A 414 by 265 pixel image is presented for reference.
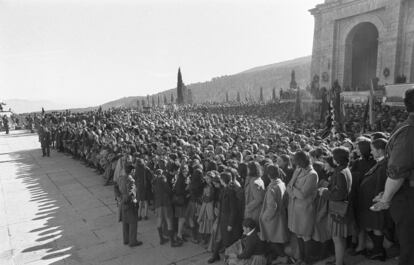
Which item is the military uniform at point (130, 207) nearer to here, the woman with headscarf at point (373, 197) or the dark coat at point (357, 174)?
the dark coat at point (357, 174)

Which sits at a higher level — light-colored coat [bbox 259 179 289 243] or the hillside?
the hillside

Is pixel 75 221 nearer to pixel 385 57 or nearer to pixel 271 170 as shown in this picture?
pixel 271 170

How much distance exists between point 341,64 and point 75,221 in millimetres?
25349

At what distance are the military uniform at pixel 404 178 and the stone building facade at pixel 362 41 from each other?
22.2m

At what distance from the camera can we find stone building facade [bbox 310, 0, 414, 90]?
21703 mm

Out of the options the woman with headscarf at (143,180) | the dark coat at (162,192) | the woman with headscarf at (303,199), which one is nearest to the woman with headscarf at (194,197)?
the dark coat at (162,192)

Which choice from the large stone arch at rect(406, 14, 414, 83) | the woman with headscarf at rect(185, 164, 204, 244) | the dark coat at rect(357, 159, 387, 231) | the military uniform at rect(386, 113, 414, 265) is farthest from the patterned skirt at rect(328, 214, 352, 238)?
the large stone arch at rect(406, 14, 414, 83)

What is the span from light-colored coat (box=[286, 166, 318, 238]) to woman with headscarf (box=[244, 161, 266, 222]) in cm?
57

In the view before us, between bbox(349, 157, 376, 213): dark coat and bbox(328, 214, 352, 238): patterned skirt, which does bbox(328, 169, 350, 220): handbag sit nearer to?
bbox(328, 214, 352, 238): patterned skirt

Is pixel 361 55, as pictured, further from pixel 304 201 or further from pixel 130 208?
pixel 130 208

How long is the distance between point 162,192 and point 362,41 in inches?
1061

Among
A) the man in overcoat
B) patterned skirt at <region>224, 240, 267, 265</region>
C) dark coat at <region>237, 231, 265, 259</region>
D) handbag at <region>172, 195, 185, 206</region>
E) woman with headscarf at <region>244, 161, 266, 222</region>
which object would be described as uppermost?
the man in overcoat

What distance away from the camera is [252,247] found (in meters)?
5.09

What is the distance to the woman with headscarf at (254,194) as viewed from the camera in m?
5.25
